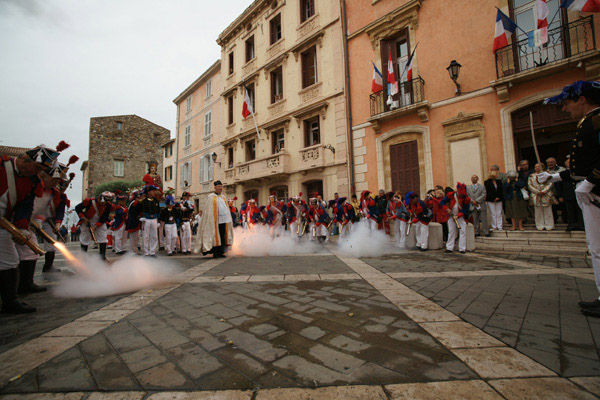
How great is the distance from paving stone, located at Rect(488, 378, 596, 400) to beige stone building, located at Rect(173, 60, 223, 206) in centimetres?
2218

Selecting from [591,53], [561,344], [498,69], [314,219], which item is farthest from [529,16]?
[561,344]

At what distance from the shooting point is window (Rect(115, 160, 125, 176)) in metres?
34.6

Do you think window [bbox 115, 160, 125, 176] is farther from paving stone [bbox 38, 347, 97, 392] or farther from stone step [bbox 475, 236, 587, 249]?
paving stone [bbox 38, 347, 97, 392]

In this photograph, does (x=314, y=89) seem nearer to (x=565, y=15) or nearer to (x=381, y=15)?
(x=381, y=15)

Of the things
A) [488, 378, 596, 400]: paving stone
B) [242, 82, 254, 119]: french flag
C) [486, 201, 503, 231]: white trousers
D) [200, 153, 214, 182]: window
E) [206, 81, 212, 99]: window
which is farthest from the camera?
[206, 81, 212, 99]: window

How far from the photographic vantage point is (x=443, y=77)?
1084cm

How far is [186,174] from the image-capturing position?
25.9 m

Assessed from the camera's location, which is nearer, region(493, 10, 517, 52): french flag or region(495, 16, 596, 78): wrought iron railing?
region(495, 16, 596, 78): wrought iron railing

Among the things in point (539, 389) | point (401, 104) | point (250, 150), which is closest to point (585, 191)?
point (539, 389)

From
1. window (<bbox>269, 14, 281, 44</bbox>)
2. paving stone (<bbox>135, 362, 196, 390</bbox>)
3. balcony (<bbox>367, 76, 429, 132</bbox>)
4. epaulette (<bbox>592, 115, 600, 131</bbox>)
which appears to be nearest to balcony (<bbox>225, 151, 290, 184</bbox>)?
balcony (<bbox>367, 76, 429, 132</bbox>)

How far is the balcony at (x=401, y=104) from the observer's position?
11047 millimetres

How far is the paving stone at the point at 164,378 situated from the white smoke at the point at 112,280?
2541 mm

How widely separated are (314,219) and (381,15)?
10.1m

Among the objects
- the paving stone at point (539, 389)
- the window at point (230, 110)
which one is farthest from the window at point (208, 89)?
the paving stone at point (539, 389)
